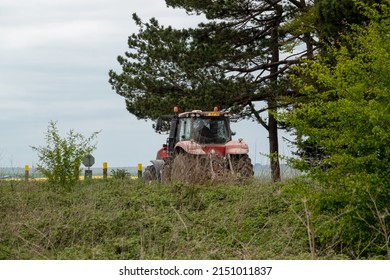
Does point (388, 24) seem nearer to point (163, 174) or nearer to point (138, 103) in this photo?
point (163, 174)

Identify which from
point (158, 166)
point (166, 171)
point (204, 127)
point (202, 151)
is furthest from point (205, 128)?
point (158, 166)

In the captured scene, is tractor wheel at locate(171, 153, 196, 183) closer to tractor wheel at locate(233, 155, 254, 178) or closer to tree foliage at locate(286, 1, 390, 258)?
tractor wheel at locate(233, 155, 254, 178)

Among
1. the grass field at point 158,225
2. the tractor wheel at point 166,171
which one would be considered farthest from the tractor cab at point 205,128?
the grass field at point 158,225

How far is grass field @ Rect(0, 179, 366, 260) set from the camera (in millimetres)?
9789

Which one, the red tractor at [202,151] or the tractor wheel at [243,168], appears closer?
the red tractor at [202,151]

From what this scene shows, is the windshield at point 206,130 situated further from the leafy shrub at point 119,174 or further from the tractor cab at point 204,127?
the leafy shrub at point 119,174

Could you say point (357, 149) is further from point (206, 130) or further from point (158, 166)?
point (158, 166)

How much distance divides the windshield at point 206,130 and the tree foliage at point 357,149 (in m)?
8.89

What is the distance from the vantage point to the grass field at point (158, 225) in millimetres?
9789

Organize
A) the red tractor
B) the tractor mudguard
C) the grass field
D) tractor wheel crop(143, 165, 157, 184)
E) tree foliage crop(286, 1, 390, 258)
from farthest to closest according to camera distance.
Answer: tractor wheel crop(143, 165, 157, 184) → the tractor mudguard → the red tractor → tree foliage crop(286, 1, 390, 258) → the grass field

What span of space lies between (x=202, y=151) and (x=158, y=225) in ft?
24.0

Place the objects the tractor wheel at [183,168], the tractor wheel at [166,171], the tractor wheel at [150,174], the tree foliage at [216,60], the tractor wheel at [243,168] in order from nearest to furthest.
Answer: the tractor wheel at [183,168] → the tractor wheel at [243,168] → the tractor wheel at [166,171] → the tractor wheel at [150,174] → the tree foliage at [216,60]

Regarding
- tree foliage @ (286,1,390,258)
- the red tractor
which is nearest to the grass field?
tree foliage @ (286,1,390,258)

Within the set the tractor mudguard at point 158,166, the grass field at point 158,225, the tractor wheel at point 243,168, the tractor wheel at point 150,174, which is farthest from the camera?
the tractor wheel at point 150,174
